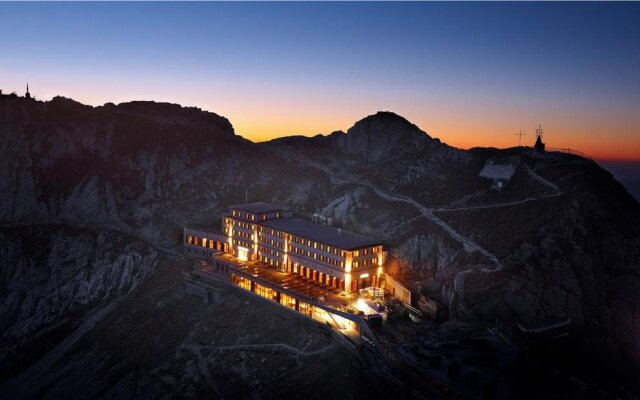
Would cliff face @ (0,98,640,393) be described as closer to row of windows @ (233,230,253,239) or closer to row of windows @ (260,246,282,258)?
row of windows @ (233,230,253,239)

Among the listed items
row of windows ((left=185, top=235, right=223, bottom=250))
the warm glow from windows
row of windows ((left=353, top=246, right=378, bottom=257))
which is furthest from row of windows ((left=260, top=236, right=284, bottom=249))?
row of windows ((left=353, top=246, right=378, bottom=257))

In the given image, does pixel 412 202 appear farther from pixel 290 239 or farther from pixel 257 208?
pixel 257 208

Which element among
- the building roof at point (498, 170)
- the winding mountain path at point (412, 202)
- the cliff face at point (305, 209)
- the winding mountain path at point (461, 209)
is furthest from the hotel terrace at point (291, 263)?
the building roof at point (498, 170)

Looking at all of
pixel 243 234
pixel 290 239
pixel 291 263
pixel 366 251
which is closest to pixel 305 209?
pixel 243 234

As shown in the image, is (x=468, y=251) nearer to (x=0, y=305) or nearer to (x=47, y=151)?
(x=0, y=305)

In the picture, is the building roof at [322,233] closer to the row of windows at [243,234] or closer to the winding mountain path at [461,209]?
the row of windows at [243,234]

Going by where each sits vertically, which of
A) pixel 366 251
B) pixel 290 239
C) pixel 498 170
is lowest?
pixel 366 251

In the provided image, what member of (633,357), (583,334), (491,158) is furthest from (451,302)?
(491,158)
